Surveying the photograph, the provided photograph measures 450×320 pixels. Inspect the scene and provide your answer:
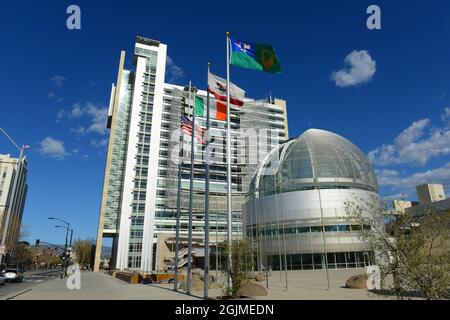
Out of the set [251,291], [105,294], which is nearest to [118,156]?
[105,294]

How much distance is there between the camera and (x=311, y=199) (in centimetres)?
5081

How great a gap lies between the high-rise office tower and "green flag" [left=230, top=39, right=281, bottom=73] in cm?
5922

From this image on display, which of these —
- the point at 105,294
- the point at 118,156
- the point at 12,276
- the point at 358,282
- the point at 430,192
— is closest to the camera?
the point at 105,294

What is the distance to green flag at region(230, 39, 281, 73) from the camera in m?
19.8

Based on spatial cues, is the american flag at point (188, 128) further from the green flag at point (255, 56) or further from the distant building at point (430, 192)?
the distant building at point (430, 192)

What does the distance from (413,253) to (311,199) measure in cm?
4285

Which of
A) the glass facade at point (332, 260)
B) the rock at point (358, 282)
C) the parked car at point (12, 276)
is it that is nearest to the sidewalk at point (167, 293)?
the rock at point (358, 282)

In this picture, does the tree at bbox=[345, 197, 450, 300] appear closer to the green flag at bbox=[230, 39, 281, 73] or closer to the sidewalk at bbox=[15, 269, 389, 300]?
the sidewalk at bbox=[15, 269, 389, 300]

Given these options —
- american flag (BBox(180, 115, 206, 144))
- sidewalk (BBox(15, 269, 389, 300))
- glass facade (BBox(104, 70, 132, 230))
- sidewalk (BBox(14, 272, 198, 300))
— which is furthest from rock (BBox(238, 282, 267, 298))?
glass facade (BBox(104, 70, 132, 230))

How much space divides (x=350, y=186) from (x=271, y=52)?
132 feet

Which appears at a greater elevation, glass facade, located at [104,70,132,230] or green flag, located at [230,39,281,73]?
glass facade, located at [104,70,132,230]

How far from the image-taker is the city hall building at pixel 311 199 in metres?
48.4

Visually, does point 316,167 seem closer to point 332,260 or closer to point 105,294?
point 332,260

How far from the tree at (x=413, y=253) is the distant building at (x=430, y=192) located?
149 meters
